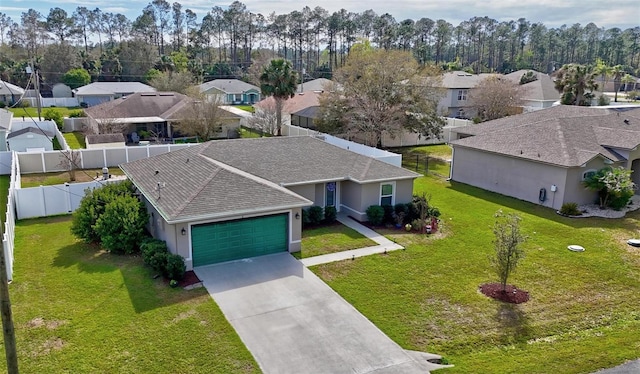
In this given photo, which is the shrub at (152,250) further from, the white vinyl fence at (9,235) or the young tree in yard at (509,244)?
the young tree in yard at (509,244)

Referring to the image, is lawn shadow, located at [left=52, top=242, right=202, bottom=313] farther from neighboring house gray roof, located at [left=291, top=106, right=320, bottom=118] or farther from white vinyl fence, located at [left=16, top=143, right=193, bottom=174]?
neighboring house gray roof, located at [left=291, top=106, right=320, bottom=118]

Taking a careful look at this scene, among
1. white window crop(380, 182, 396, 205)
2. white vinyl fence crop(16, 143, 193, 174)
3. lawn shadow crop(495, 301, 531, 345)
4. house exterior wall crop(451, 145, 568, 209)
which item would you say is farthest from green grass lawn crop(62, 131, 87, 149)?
lawn shadow crop(495, 301, 531, 345)

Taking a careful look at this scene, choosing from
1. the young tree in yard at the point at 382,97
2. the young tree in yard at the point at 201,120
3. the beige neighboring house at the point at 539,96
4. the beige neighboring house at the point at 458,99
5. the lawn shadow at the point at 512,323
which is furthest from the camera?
the beige neighboring house at the point at 539,96

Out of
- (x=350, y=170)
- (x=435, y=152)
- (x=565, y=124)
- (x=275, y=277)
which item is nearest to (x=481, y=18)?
(x=435, y=152)

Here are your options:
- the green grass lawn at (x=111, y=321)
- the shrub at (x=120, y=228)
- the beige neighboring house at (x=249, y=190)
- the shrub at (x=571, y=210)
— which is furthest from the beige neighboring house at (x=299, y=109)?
the green grass lawn at (x=111, y=321)

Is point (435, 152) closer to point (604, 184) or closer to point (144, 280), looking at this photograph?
point (604, 184)

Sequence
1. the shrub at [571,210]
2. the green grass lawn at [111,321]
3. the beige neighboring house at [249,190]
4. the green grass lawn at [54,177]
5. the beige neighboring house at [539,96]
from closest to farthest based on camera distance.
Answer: the green grass lawn at [111,321]
the beige neighboring house at [249,190]
the shrub at [571,210]
the green grass lawn at [54,177]
the beige neighboring house at [539,96]
